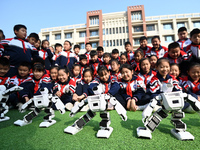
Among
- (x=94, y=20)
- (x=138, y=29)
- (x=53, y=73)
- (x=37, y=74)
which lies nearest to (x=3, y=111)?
(x=37, y=74)

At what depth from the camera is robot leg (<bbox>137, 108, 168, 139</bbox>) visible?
1466 millimetres

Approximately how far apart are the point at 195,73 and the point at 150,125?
1.96m

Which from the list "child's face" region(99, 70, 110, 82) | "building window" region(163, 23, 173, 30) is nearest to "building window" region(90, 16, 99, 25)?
"building window" region(163, 23, 173, 30)

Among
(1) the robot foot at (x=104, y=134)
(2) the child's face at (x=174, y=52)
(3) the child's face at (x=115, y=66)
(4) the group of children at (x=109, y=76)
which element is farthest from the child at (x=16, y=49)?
(2) the child's face at (x=174, y=52)

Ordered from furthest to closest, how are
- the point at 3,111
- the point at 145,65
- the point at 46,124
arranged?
1. the point at 145,65
2. the point at 3,111
3. the point at 46,124

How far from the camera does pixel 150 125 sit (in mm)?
1602

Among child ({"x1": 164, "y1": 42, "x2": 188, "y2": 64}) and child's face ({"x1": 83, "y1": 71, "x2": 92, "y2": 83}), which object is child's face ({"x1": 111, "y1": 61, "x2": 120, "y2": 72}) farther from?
child ({"x1": 164, "y1": 42, "x2": 188, "y2": 64})

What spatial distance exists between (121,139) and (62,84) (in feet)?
8.11

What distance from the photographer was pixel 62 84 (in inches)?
136

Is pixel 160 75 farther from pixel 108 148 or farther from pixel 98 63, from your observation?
pixel 98 63

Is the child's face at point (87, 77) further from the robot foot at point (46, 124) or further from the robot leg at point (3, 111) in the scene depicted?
the robot leg at point (3, 111)

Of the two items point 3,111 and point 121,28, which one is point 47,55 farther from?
point 121,28

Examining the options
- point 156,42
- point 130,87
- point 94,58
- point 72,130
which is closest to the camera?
point 72,130

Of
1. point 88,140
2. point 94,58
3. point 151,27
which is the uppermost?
point 151,27
